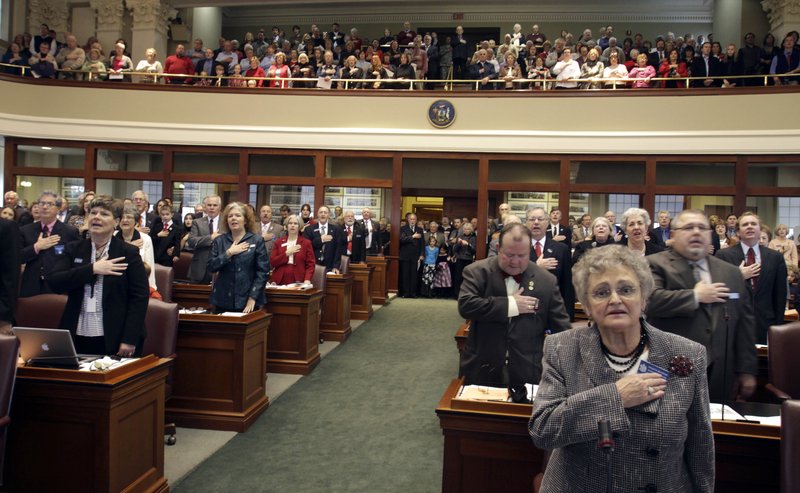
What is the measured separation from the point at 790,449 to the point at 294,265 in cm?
458

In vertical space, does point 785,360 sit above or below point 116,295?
below

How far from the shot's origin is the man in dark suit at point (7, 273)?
A: 3.24 meters

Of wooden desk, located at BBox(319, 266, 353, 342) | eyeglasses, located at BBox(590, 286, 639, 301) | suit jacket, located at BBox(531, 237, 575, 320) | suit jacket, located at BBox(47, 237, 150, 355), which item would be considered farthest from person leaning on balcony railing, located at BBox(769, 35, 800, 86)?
suit jacket, located at BBox(47, 237, 150, 355)

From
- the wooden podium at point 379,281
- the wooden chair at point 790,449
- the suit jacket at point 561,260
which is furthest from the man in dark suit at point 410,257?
the wooden chair at point 790,449

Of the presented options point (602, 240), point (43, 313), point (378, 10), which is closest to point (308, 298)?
point (43, 313)

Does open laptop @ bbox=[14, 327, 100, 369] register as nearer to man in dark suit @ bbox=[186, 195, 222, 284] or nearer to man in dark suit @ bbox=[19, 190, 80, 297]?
man in dark suit @ bbox=[19, 190, 80, 297]

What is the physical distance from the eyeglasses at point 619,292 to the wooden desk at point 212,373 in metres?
2.83

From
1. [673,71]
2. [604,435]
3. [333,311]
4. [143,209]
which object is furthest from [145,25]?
[604,435]

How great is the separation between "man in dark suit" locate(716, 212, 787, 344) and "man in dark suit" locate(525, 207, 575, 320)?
1.11 m

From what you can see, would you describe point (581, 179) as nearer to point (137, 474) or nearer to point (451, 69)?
point (451, 69)

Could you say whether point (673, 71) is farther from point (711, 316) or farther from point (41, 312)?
point (41, 312)

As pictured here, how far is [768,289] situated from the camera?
3.96 metres

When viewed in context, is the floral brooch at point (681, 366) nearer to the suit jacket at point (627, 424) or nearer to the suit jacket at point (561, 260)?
the suit jacket at point (627, 424)

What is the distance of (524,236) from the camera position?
9.67ft
